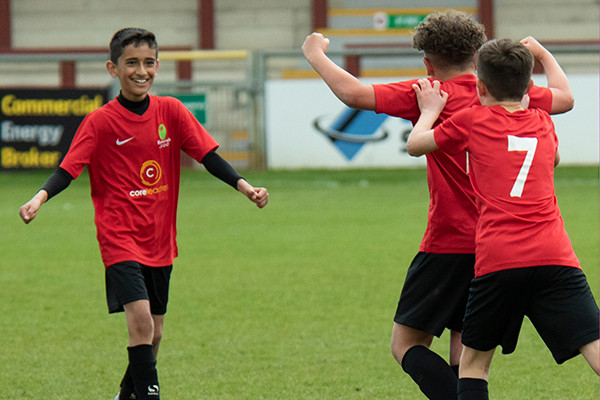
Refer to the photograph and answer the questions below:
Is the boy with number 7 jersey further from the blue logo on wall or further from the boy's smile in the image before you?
the blue logo on wall

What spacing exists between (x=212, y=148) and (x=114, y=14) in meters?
26.3

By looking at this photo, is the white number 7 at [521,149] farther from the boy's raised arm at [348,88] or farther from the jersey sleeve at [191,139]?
the jersey sleeve at [191,139]

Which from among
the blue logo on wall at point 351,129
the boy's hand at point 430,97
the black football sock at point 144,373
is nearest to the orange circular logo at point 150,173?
the black football sock at point 144,373

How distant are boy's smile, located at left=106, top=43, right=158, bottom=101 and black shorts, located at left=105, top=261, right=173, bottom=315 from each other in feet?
2.57

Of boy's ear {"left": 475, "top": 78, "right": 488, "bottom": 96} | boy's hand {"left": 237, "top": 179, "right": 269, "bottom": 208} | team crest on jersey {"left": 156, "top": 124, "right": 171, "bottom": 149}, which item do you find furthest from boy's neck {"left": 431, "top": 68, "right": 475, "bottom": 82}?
team crest on jersey {"left": 156, "top": 124, "right": 171, "bottom": 149}

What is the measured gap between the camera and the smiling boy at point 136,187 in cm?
455

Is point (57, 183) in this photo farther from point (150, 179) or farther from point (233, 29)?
point (233, 29)

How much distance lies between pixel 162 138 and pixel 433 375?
65.6 inches

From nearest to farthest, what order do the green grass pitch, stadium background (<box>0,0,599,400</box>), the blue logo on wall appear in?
the green grass pitch
stadium background (<box>0,0,599,400</box>)
the blue logo on wall

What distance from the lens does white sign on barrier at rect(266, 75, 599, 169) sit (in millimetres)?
17672

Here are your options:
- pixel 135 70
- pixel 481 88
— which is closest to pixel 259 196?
pixel 135 70

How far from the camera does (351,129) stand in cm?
1780

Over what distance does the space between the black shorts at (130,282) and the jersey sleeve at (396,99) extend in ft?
4.44

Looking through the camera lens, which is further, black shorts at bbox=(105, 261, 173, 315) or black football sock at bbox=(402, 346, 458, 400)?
black shorts at bbox=(105, 261, 173, 315)
